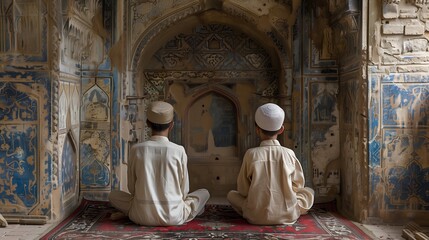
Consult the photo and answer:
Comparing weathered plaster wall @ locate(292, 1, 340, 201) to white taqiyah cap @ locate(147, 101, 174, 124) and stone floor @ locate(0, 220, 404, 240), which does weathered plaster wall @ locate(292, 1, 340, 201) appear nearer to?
stone floor @ locate(0, 220, 404, 240)

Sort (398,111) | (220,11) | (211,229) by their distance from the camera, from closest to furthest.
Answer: (211,229)
(398,111)
(220,11)

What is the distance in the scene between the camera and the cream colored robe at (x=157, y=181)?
4590mm

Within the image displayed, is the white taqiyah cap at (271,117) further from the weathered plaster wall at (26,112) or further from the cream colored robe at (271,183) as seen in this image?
the weathered plaster wall at (26,112)

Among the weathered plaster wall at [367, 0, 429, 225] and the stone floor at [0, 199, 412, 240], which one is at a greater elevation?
the weathered plaster wall at [367, 0, 429, 225]

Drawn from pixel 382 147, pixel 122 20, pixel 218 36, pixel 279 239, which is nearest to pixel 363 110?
pixel 382 147

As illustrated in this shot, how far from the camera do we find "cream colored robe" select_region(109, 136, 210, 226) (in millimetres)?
4590

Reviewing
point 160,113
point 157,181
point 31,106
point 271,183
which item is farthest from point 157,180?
point 31,106

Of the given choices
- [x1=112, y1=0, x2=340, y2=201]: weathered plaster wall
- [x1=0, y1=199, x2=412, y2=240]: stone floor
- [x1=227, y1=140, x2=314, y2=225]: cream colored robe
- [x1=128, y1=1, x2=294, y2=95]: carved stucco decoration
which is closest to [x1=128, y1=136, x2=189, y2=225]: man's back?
[x1=227, y1=140, x2=314, y2=225]: cream colored robe

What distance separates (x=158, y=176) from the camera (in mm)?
4617

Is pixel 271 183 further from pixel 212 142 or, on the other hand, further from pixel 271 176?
pixel 212 142

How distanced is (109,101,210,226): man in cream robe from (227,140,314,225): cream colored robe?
0.69 metres

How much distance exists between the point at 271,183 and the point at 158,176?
1108mm

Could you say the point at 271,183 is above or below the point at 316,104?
below

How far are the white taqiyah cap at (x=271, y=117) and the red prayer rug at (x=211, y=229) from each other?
1.02 meters
